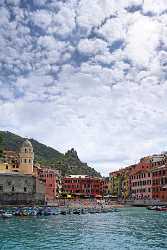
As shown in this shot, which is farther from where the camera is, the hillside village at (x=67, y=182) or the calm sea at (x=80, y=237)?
the hillside village at (x=67, y=182)

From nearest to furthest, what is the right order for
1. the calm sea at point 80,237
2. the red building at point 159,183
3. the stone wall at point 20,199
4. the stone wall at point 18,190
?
1. the calm sea at point 80,237
2. the stone wall at point 20,199
3. the stone wall at point 18,190
4. the red building at point 159,183

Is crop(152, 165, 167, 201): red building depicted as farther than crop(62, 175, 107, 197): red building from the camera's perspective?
No

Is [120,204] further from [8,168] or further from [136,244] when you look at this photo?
[136,244]

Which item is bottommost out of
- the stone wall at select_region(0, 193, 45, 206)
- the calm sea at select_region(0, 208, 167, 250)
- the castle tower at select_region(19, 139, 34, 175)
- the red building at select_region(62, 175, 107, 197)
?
the calm sea at select_region(0, 208, 167, 250)

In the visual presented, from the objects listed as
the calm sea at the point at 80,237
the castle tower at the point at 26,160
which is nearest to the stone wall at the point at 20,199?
the castle tower at the point at 26,160

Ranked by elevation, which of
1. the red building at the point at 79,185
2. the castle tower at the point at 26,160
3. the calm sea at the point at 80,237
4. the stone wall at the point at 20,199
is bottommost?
the calm sea at the point at 80,237

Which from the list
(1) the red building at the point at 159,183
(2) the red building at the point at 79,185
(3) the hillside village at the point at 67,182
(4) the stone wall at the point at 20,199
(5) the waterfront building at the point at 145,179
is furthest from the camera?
(2) the red building at the point at 79,185

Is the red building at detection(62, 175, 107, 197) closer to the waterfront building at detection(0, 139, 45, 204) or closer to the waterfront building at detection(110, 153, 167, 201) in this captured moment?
the waterfront building at detection(110, 153, 167, 201)

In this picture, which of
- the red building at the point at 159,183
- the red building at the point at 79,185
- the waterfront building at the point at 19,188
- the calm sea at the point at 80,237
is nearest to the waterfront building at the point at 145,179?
the red building at the point at 159,183

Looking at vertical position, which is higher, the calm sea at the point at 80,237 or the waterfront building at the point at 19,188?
A: the waterfront building at the point at 19,188

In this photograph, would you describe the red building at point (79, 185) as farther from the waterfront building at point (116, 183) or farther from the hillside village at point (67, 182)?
the waterfront building at point (116, 183)

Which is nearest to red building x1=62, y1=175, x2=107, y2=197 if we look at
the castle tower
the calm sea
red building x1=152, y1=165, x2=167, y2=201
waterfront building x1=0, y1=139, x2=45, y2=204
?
red building x1=152, y1=165, x2=167, y2=201

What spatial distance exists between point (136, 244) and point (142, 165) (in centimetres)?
9908

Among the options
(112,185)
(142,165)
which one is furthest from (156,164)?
(112,185)
